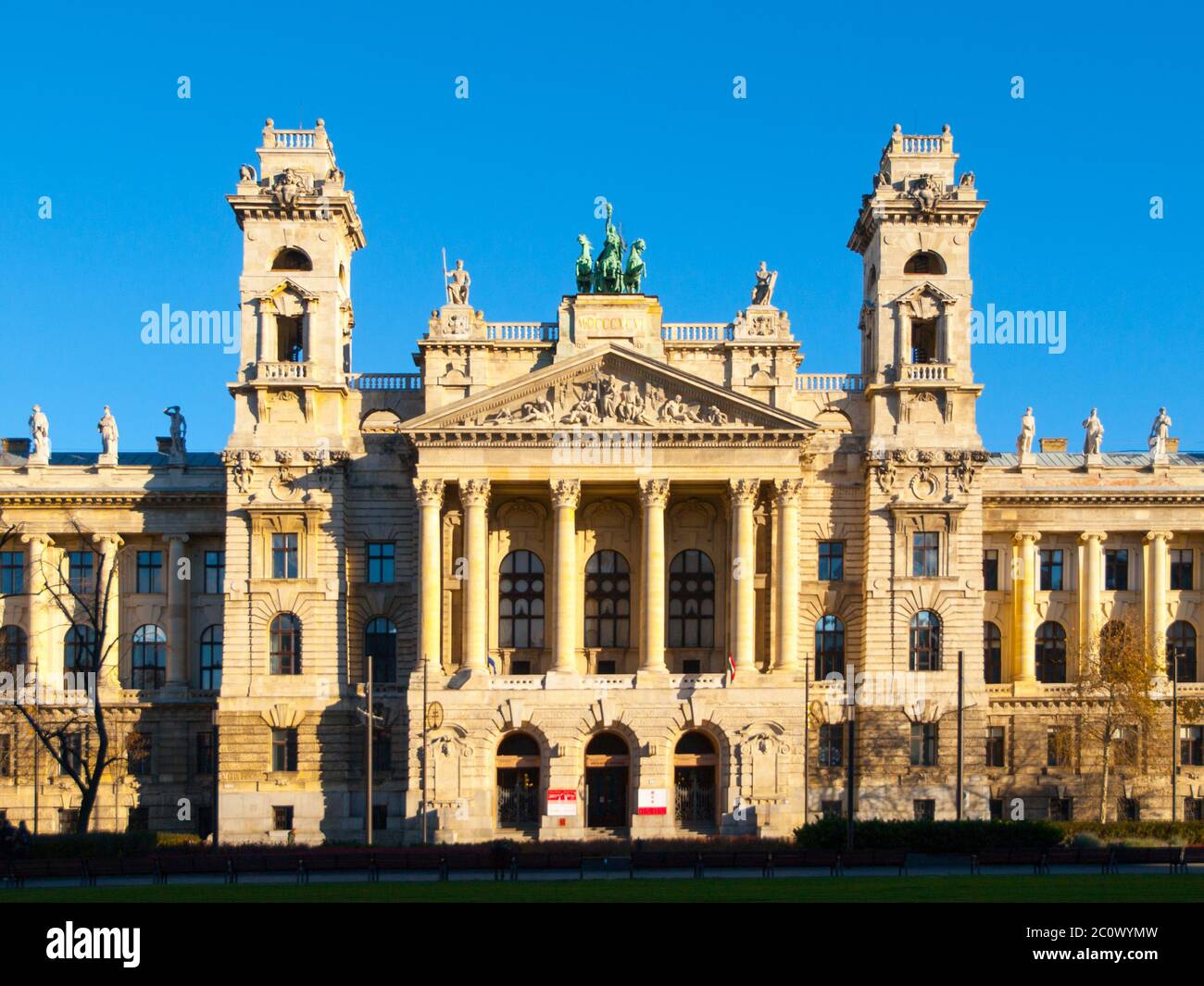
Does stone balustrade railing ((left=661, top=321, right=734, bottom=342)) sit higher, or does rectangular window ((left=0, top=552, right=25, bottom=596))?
stone balustrade railing ((left=661, top=321, right=734, bottom=342))

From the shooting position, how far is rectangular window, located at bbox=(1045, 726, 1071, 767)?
247 feet

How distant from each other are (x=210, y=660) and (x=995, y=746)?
3848 cm

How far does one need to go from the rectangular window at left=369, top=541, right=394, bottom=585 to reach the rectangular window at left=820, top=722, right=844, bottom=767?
21257mm

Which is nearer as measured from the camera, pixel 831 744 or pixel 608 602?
pixel 831 744

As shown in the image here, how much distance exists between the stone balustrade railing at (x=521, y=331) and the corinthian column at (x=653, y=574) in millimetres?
8719

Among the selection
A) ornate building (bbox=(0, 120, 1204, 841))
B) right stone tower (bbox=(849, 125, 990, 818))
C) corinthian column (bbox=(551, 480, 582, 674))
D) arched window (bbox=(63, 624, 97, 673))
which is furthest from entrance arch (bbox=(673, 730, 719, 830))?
arched window (bbox=(63, 624, 97, 673))

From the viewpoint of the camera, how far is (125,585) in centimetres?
7944

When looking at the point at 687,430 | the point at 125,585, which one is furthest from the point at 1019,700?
the point at 125,585

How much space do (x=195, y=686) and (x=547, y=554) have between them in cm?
1931

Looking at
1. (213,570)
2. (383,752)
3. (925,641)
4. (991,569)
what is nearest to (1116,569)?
(991,569)

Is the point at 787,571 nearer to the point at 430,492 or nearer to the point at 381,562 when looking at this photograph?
the point at 430,492

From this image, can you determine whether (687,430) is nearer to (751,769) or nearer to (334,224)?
(751,769)

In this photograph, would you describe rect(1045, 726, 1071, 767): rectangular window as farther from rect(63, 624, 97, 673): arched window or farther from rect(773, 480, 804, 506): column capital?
rect(63, 624, 97, 673): arched window

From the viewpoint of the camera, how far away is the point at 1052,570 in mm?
79750
